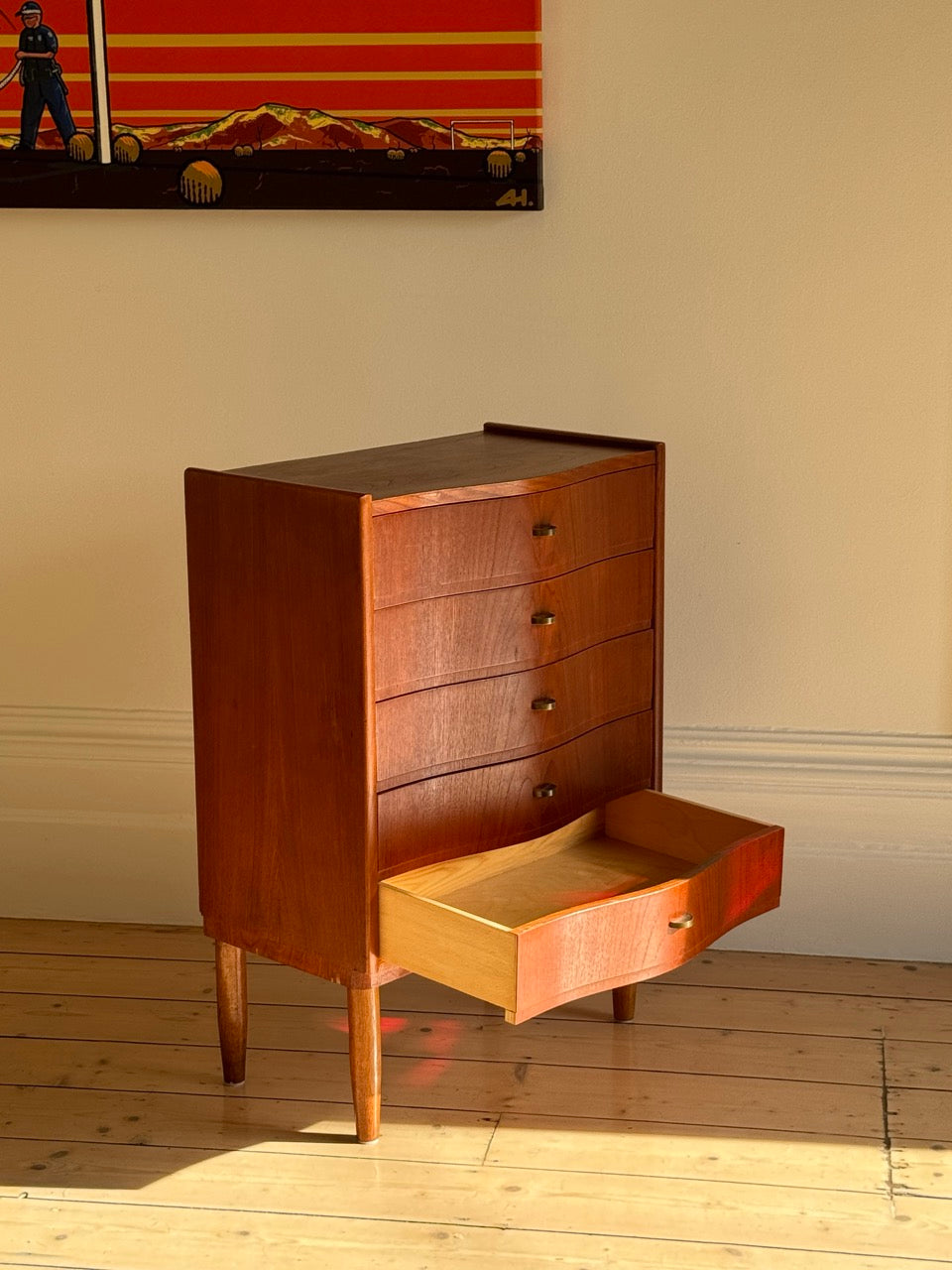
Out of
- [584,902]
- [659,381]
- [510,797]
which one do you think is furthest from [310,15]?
[584,902]

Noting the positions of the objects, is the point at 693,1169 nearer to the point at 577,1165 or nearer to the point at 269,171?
the point at 577,1165

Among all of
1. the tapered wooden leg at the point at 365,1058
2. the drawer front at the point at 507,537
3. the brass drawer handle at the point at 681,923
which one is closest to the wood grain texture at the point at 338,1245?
the tapered wooden leg at the point at 365,1058

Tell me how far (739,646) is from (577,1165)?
1008 millimetres

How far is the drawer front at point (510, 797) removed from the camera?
213cm

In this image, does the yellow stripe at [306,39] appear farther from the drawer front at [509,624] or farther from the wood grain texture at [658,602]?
the drawer front at [509,624]

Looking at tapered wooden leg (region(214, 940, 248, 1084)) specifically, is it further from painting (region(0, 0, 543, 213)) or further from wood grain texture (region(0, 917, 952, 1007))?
painting (region(0, 0, 543, 213))

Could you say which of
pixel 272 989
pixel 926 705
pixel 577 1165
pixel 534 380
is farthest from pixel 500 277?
pixel 577 1165

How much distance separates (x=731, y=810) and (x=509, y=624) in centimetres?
87

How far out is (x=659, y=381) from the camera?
2746 millimetres

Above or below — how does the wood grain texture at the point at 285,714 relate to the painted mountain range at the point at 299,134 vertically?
below

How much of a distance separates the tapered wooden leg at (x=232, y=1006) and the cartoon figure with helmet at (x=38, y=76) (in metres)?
1.44

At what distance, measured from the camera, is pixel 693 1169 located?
7.15ft

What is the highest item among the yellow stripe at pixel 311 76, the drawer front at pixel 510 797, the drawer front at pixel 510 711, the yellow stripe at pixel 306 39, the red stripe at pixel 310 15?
the red stripe at pixel 310 15

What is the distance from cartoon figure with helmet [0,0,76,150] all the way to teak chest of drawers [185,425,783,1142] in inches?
36.4
